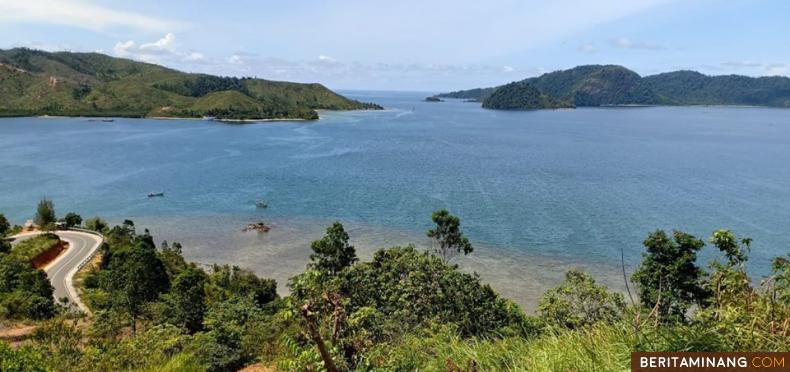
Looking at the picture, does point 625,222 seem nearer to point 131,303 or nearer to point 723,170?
point 723,170

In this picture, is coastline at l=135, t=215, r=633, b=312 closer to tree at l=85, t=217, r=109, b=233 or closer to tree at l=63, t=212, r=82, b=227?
tree at l=85, t=217, r=109, b=233

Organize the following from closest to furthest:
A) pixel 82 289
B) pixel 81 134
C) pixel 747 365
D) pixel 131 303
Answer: pixel 747 365, pixel 131 303, pixel 82 289, pixel 81 134

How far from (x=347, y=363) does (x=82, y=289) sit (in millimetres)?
36849

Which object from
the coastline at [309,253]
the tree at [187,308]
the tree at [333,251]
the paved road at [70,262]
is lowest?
the coastline at [309,253]

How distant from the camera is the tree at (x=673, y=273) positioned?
24.8 meters

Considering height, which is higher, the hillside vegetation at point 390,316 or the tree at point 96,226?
the hillside vegetation at point 390,316

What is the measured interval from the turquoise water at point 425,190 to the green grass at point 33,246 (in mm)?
11876

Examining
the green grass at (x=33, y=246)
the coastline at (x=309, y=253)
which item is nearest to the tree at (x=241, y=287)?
the coastline at (x=309, y=253)

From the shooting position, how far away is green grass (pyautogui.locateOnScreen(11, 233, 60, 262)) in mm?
40188

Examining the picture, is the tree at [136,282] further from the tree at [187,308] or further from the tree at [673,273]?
the tree at [673,273]

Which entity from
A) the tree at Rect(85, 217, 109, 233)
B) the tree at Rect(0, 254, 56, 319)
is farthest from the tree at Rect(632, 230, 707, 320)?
the tree at Rect(85, 217, 109, 233)

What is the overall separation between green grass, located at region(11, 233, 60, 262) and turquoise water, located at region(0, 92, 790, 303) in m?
11.9

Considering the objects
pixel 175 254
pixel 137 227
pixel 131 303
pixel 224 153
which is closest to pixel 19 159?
pixel 224 153

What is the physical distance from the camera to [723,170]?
279ft
